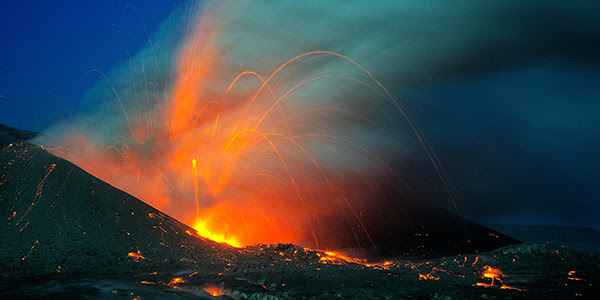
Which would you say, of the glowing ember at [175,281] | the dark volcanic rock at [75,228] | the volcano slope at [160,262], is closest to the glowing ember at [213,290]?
the volcano slope at [160,262]

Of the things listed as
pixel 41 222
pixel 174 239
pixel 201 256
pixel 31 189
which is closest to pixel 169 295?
pixel 201 256

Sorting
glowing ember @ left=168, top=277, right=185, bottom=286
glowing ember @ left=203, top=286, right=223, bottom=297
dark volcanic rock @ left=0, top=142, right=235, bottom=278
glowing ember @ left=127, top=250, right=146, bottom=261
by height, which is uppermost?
dark volcanic rock @ left=0, top=142, right=235, bottom=278

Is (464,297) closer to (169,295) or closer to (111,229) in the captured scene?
(169,295)

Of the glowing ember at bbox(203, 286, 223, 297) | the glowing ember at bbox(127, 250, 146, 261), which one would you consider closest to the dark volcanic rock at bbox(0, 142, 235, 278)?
the glowing ember at bbox(127, 250, 146, 261)

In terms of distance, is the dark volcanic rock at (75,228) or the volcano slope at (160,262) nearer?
the volcano slope at (160,262)

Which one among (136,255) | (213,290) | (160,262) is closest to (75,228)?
(136,255)

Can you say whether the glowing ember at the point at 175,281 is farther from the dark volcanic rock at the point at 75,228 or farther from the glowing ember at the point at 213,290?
the dark volcanic rock at the point at 75,228

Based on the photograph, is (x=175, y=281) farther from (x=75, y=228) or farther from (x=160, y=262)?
(x=75, y=228)

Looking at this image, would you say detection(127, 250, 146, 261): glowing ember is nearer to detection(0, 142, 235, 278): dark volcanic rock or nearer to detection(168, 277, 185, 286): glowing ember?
detection(0, 142, 235, 278): dark volcanic rock
